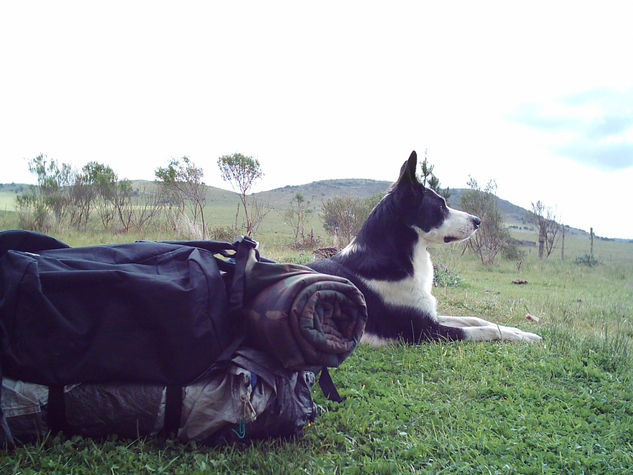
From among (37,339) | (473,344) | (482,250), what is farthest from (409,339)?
(482,250)

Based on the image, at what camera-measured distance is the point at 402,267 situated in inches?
175

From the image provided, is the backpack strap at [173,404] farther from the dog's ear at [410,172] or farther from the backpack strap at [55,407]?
the dog's ear at [410,172]

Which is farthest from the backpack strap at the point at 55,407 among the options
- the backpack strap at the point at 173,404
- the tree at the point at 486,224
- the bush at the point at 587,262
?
the bush at the point at 587,262

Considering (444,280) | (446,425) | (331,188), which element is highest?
(331,188)

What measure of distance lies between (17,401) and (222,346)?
98 centimetres

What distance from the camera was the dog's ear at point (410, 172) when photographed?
163 inches

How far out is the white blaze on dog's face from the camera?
4.41 meters

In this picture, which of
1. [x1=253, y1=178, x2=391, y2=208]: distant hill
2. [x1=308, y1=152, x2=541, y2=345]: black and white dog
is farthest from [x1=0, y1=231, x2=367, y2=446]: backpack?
[x1=253, y1=178, x2=391, y2=208]: distant hill

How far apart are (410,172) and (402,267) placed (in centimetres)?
97

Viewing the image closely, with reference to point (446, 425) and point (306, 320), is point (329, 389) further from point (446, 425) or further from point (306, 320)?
point (306, 320)

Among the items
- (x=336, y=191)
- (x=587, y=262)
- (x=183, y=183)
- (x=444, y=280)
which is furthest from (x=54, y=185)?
(x=336, y=191)

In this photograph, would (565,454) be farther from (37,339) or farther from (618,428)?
(37,339)

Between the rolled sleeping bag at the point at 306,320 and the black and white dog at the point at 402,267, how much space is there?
1993mm

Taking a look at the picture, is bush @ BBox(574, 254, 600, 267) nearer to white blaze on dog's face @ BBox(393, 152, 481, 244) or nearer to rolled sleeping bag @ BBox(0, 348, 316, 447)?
white blaze on dog's face @ BBox(393, 152, 481, 244)
